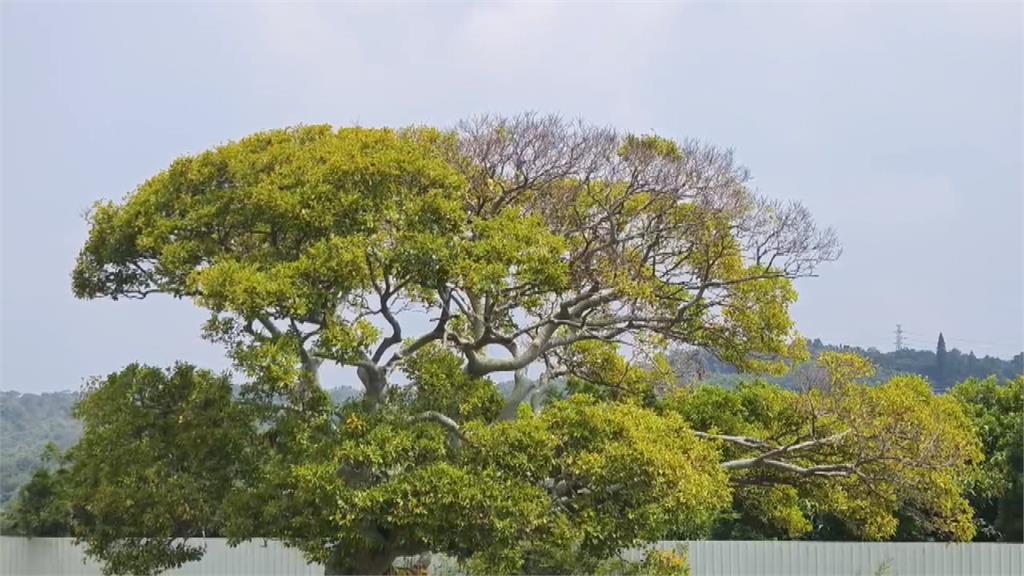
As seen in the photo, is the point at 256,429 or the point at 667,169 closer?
the point at 256,429

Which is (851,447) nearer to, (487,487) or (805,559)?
(805,559)

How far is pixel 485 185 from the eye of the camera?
13.8m

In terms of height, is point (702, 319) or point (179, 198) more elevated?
point (179, 198)

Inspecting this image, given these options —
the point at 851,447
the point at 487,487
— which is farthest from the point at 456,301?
the point at 851,447

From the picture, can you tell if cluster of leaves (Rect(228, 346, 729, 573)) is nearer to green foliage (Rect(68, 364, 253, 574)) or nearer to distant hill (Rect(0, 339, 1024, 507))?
green foliage (Rect(68, 364, 253, 574))

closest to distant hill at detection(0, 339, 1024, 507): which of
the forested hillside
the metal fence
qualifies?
the forested hillside

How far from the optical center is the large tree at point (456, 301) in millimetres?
12219

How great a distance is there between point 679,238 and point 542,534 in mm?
3702

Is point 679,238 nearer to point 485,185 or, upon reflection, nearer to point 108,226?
point 485,185

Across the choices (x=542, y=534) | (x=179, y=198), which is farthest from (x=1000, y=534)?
(x=179, y=198)

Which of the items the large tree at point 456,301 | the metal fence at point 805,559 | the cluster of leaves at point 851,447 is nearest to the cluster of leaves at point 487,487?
the large tree at point 456,301

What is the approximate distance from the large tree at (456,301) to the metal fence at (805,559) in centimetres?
317

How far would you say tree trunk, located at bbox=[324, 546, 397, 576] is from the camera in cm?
1281

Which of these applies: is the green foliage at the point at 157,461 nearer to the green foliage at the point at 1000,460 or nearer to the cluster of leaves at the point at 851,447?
the cluster of leaves at the point at 851,447
